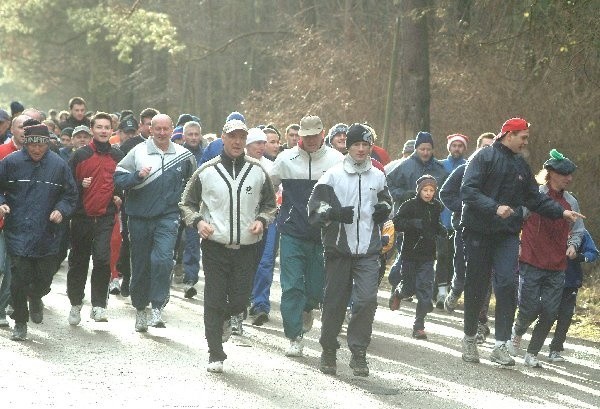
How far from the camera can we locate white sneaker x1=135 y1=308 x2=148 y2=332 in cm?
1336

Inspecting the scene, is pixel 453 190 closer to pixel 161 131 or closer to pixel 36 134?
pixel 161 131

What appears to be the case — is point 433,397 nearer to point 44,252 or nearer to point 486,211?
point 486,211

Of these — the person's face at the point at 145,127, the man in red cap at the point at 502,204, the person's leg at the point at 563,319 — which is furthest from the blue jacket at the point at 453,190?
the person's face at the point at 145,127

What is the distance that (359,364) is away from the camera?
440 inches

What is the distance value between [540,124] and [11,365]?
11.7 meters

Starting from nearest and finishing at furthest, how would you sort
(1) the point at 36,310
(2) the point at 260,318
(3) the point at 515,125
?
1. (3) the point at 515,125
2. (1) the point at 36,310
3. (2) the point at 260,318

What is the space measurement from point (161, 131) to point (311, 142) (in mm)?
1760

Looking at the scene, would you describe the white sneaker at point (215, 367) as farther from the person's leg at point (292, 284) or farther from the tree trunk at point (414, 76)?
the tree trunk at point (414, 76)

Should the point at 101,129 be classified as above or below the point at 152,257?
above

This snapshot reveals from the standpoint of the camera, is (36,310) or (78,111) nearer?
(36,310)

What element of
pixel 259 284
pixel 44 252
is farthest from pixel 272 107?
pixel 44 252

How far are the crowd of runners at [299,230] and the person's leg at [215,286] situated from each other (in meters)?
0.01

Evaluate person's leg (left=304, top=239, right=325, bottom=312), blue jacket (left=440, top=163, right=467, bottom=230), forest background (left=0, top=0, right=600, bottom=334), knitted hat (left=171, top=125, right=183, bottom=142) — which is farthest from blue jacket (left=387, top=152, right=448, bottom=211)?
person's leg (left=304, top=239, right=325, bottom=312)

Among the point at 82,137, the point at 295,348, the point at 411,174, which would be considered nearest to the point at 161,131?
the point at 295,348
